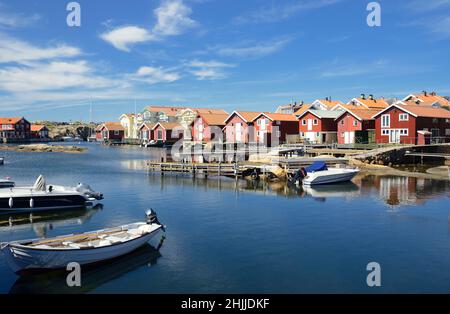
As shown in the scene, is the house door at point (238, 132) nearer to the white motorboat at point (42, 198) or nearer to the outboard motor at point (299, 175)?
the outboard motor at point (299, 175)

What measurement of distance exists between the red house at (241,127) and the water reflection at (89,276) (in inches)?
2432

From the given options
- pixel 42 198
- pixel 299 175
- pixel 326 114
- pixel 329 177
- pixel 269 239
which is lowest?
pixel 269 239

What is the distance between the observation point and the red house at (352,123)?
67.2 m

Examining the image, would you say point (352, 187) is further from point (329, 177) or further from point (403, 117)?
point (403, 117)

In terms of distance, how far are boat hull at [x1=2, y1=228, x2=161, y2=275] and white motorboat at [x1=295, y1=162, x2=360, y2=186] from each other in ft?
84.6

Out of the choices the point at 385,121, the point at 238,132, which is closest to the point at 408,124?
the point at 385,121

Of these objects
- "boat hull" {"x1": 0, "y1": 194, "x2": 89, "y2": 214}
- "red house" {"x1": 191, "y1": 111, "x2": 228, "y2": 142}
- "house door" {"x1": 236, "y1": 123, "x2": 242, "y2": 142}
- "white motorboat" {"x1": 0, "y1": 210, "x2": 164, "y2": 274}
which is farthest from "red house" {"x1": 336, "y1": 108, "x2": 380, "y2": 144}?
"white motorboat" {"x1": 0, "y1": 210, "x2": 164, "y2": 274}

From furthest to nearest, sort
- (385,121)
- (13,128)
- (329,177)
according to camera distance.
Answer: (13,128) → (385,121) → (329,177)

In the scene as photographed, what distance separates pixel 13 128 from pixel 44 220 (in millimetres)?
133062

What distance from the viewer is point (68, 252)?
17.0 m

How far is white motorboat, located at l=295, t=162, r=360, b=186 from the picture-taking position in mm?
40531

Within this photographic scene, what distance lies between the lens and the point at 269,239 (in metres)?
22.0

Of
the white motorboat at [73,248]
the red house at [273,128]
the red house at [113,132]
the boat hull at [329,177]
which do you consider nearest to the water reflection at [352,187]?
the boat hull at [329,177]
